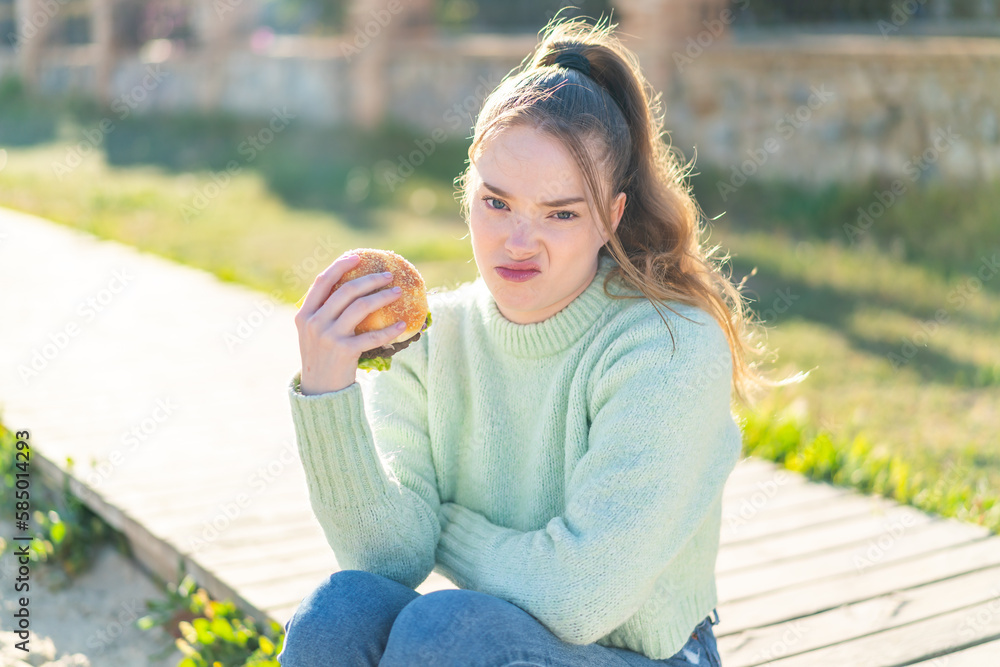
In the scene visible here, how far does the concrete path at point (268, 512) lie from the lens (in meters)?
2.79

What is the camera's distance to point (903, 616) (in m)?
2.82

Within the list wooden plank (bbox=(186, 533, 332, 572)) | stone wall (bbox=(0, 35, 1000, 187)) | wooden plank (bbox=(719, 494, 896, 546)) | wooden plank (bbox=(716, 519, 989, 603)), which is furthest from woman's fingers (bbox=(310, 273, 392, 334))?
stone wall (bbox=(0, 35, 1000, 187))

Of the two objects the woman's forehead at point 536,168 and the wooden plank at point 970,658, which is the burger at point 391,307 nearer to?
the woman's forehead at point 536,168

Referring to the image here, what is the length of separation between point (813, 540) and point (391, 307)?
1947 mm

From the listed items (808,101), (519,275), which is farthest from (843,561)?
(808,101)

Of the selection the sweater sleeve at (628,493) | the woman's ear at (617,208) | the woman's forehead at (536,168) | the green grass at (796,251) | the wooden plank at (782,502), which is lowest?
the green grass at (796,251)

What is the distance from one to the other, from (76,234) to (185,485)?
5555mm

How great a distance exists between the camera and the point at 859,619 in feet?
9.21

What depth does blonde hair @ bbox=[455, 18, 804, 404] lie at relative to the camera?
1985 millimetres

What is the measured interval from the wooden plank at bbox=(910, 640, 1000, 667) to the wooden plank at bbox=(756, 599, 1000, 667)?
0.05 feet

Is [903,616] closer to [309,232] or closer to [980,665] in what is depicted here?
[980,665]

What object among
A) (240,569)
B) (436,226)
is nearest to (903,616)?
(240,569)

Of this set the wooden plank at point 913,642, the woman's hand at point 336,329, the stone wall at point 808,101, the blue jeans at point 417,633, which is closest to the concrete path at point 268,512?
the wooden plank at point 913,642

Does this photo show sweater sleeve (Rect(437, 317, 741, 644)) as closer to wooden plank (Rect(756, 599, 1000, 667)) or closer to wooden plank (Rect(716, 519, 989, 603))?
wooden plank (Rect(756, 599, 1000, 667))
